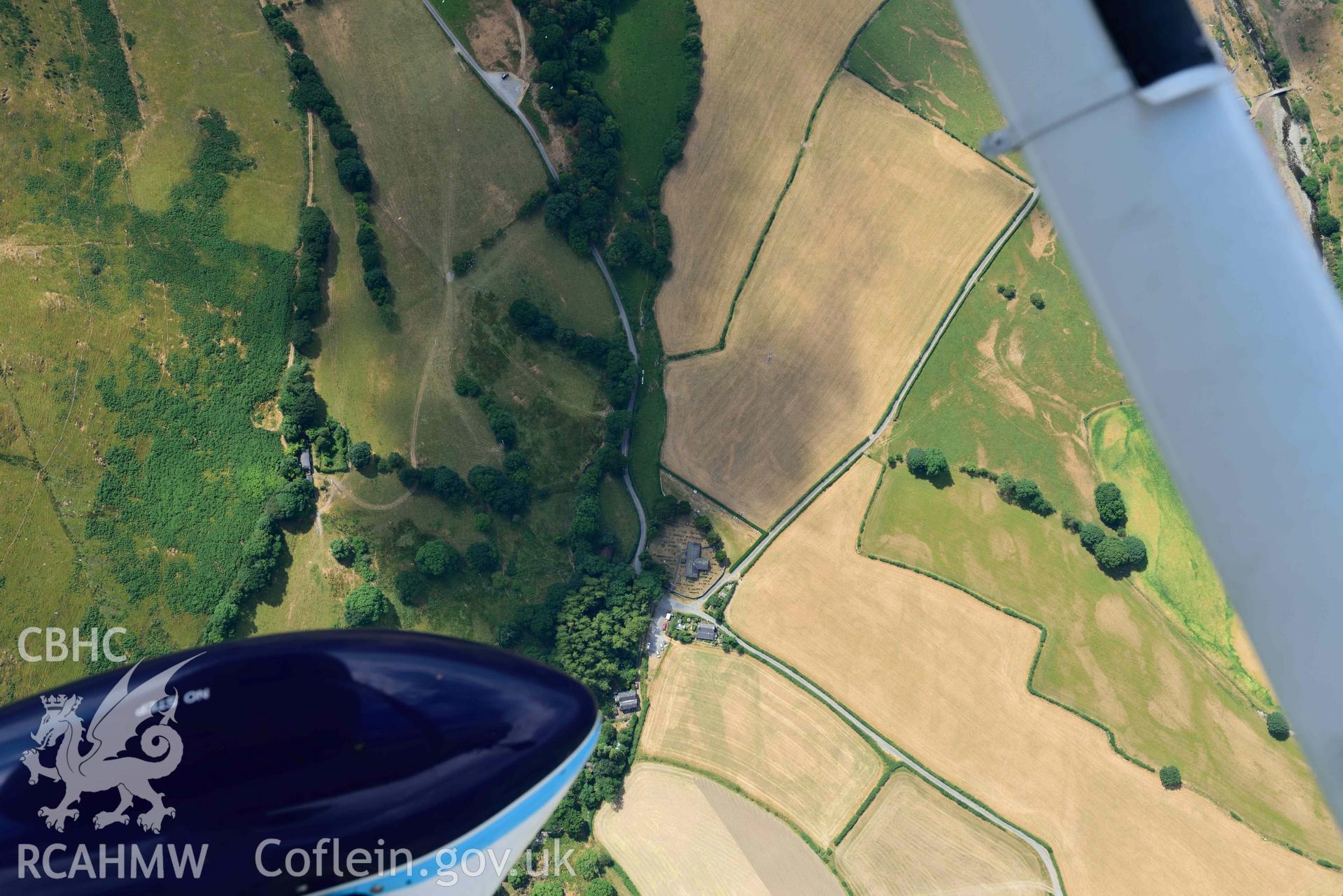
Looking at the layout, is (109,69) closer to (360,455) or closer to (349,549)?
(360,455)

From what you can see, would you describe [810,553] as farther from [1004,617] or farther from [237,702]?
[237,702]

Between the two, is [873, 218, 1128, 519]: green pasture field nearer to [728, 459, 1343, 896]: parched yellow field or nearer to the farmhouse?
[728, 459, 1343, 896]: parched yellow field

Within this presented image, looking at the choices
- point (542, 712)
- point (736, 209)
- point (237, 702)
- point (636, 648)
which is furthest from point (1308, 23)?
point (237, 702)

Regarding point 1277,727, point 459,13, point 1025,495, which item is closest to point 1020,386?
point 1025,495

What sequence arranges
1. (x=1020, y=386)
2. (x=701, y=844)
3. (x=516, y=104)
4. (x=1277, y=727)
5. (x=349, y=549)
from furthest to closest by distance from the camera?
(x=516, y=104), (x=1020, y=386), (x=349, y=549), (x=701, y=844), (x=1277, y=727)

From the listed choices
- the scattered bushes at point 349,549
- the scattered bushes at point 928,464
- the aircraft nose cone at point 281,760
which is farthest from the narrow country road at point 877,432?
the aircraft nose cone at point 281,760
